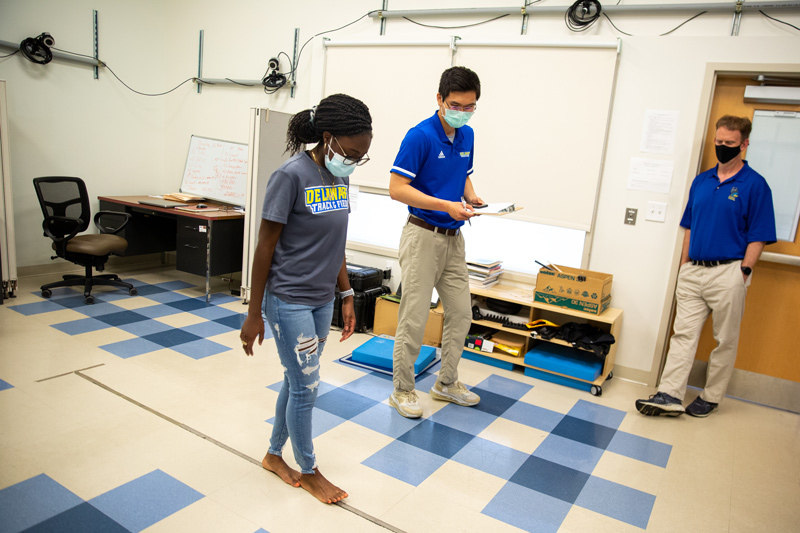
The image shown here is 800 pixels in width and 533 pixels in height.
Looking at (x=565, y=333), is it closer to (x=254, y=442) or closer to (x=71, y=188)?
(x=254, y=442)

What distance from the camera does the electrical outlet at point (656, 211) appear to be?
11.9 feet

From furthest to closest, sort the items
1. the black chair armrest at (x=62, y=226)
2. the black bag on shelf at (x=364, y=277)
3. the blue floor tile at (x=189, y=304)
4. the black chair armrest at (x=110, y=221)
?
the black chair armrest at (x=110, y=221) → the blue floor tile at (x=189, y=304) → the black chair armrest at (x=62, y=226) → the black bag on shelf at (x=364, y=277)

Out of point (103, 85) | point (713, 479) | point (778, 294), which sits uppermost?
point (103, 85)

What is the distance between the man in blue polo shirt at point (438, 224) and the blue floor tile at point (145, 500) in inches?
48.1

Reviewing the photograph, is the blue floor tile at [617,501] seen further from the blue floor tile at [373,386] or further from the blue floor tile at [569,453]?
the blue floor tile at [373,386]

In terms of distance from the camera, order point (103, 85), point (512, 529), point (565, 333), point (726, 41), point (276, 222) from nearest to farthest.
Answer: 1. point (276, 222)
2. point (512, 529)
3. point (726, 41)
4. point (565, 333)
5. point (103, 85)

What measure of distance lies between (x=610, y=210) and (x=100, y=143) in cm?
496

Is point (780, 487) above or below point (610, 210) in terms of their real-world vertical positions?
below

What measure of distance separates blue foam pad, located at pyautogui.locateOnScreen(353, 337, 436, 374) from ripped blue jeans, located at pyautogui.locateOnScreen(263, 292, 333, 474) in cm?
144

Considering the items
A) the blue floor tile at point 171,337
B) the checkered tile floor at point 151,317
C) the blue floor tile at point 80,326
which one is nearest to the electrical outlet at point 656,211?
the checkered tile floor at point 151,317

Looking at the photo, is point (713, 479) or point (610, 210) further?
point (610, 210)

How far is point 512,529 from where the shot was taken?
6.77ft

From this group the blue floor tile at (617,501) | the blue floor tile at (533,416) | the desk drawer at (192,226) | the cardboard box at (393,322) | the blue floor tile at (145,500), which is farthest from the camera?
the desk drawer at (192,226)

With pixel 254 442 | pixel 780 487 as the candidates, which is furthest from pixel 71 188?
pixel 780 487
